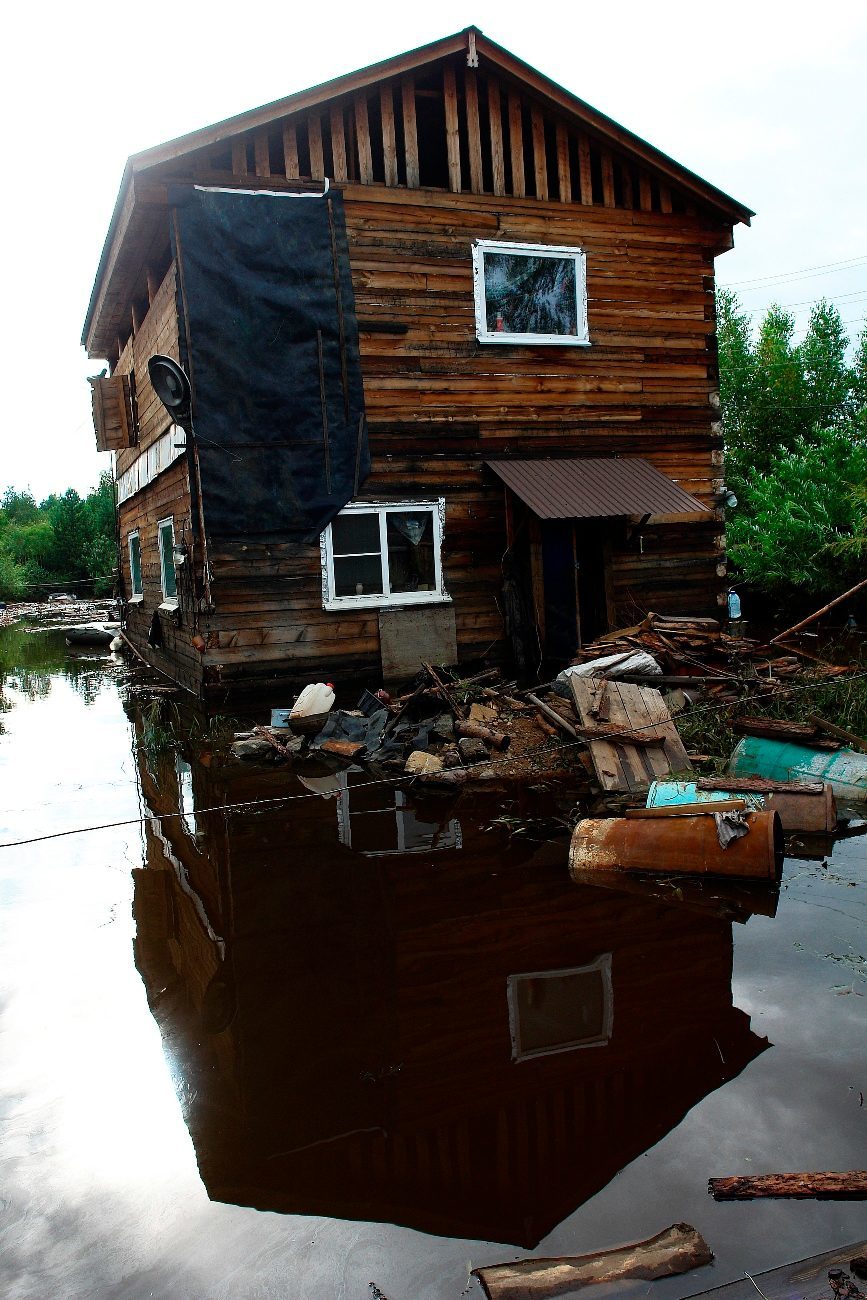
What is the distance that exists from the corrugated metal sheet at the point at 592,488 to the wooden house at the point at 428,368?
45 mm

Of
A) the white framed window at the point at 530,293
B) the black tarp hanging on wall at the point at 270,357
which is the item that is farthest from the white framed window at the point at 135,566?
the white framed window at the point at 530,293

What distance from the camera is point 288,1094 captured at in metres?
3.73

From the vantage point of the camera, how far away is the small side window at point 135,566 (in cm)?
1921

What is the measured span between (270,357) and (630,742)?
694 centimetres

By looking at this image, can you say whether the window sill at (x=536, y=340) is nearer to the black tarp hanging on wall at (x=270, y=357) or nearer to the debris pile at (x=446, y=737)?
the black tarp hanging on wall at (x=270, y=357)

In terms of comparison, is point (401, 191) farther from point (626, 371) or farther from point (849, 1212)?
point (849, 1212)

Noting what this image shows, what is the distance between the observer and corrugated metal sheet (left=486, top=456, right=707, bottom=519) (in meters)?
11.5

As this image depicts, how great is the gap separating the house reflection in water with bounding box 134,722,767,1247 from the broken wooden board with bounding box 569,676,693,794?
1.48m

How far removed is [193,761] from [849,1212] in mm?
7856

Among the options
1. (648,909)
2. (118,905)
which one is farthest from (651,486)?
(118,905)

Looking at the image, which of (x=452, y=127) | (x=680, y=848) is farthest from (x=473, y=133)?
(x=680, y=848)

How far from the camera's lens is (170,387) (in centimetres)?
1100

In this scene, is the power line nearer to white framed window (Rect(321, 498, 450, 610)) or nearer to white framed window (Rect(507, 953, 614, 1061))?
white framed window (Rect(507, 953, 614, 1061))

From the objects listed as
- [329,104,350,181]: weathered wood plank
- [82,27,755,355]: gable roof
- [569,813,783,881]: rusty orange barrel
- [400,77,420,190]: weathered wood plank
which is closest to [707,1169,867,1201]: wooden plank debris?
[569,813,783,881]: rusty orange barrel
